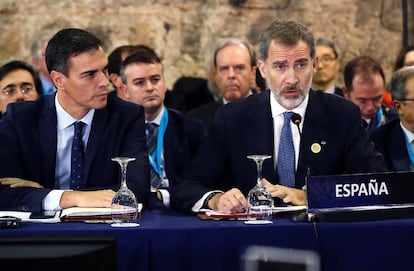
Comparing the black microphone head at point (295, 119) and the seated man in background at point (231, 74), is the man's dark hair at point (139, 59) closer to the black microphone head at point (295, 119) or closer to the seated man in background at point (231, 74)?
the seated man in background at point (231, 74)

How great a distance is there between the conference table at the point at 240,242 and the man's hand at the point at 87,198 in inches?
13.2

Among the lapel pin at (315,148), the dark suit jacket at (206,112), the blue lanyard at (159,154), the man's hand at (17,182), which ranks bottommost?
the man's hand at (17,182)

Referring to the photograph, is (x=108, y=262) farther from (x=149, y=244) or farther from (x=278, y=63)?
(x=278, y=63)

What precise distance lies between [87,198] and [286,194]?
74cm

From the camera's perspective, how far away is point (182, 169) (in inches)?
195

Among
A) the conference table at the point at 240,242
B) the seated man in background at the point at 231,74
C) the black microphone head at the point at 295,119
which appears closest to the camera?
the conference table at the point at 240,242

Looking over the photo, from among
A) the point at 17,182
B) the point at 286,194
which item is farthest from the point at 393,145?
the point at 17,182

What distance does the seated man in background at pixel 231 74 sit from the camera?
5.81m

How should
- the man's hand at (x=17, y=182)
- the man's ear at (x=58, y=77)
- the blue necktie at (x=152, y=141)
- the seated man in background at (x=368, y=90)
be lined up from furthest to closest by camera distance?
the seated man in background at (x=368, y=90) < the blue necktie at (x=152, y=141) < the man's ear at (x=58, y=77) < the man's hand at (x=17, y=182)

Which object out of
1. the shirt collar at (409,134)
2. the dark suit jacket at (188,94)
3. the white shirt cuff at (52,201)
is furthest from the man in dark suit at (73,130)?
the dark suit jacket at (188,94)

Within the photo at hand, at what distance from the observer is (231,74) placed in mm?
5859

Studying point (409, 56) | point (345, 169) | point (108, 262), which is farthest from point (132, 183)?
point (409, 56)

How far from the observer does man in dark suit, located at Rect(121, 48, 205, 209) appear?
4.94 m

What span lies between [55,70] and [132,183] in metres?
0.63
